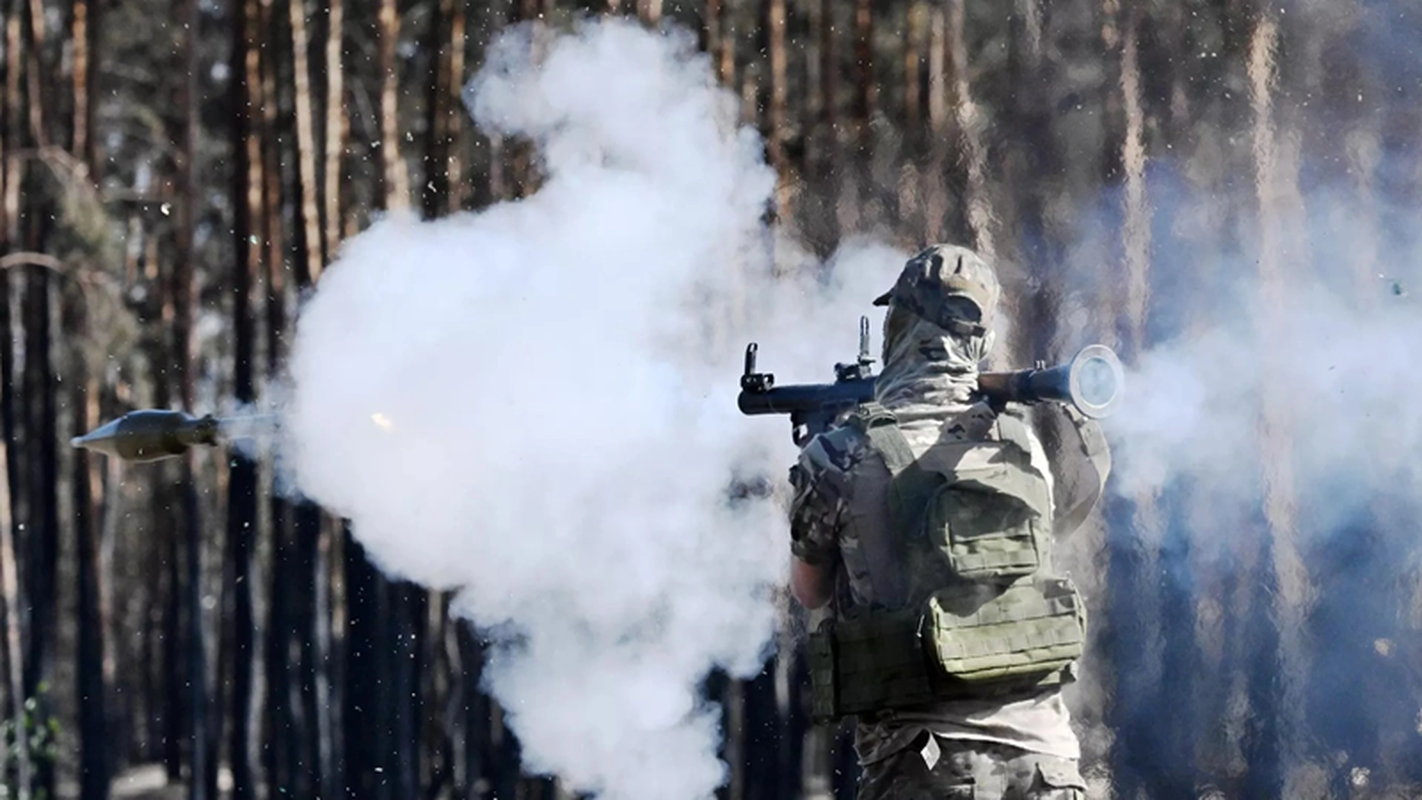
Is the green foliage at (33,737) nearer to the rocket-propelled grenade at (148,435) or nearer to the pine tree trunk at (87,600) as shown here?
the pine tree trunk at (87,600)

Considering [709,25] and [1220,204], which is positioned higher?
[709,25]

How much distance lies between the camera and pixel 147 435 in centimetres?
442

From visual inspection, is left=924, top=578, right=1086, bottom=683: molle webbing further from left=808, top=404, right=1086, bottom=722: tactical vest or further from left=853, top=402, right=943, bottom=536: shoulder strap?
left=853, top=402, right=943, bottom=536: shoulder strap

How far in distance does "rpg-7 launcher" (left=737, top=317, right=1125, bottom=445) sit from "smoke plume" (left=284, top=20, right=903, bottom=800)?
0.93 meters

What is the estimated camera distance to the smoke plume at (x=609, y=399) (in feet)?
15.4

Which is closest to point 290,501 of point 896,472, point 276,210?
point 276,210

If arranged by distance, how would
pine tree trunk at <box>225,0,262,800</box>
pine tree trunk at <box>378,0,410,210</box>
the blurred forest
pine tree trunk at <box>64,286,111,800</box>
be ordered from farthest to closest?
pine tree trunk at <box>64,286,111,800</box> → pine tree trunk at <box>225,0,262,800</box> → pine tree trunk at <box>378,0,410,210</box> → the blurred forest

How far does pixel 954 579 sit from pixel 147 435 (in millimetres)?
2531

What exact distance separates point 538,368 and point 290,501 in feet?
3.14

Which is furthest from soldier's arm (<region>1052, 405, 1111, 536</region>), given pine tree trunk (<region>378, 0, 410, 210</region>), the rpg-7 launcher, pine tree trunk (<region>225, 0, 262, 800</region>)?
pine tree trunk (<region>225, 0, 262, 800</region>)

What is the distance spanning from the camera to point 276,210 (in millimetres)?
5152

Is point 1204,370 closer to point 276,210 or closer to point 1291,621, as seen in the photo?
point 1291,621

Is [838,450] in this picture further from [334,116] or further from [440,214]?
[334,116]

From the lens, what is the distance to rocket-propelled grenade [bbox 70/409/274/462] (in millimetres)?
4398
